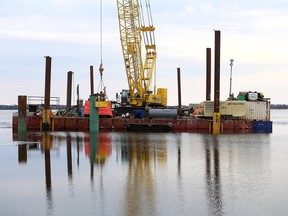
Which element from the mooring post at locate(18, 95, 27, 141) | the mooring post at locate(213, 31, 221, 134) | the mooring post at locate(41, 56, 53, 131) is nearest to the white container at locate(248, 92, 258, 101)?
the mooring post at locate(213, 31, 221, 134)

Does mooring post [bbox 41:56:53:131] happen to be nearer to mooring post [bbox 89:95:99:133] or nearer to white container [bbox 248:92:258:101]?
mooring post [bbox 89:95:99:133]

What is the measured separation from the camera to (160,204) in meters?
15.3

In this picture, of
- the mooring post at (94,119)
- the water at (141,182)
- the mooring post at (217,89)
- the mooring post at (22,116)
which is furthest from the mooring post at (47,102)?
the water at (141,182)

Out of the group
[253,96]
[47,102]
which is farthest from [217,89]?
[47,102]

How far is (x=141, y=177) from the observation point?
20.5 m

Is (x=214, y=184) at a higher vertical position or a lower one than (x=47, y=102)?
lower

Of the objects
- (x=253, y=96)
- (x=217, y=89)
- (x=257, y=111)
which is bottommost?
(x=257, y=111)

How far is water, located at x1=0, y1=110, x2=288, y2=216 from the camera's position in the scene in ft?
49.0

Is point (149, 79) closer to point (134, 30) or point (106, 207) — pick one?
point (134, 30)

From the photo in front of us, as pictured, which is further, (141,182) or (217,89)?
(217,89)

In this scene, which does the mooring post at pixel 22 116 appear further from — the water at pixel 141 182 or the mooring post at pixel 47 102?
the mooring post at pixel 47 102

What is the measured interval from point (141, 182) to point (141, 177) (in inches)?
49.8

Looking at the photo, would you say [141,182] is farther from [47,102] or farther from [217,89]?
[47,102]

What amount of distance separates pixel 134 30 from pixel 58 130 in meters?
18.4
